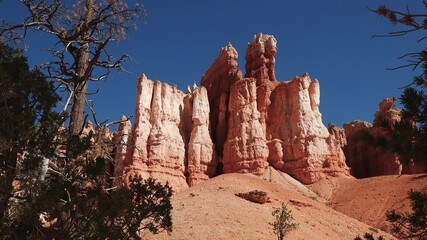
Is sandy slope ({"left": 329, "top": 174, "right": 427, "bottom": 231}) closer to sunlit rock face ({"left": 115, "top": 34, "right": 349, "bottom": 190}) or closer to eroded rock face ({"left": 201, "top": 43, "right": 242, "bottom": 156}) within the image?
sunlit rock face ({"left": 115, "top": 34, "right": 349, "bottom": 190})

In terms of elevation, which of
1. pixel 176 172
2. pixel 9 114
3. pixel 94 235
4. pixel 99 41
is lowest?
pixel 94 235

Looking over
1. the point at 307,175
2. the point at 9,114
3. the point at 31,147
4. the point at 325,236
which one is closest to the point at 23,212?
the point at 31,147

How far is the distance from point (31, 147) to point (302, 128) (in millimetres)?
53785

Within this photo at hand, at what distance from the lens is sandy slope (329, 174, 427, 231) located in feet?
151

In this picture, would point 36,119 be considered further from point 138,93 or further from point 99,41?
point 138,93

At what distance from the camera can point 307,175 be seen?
184 feet

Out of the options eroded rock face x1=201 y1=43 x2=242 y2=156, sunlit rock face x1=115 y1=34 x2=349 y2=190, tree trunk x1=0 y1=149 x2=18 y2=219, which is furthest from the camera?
eroded rock face x1=201 y1=43 x2=242 y2=156

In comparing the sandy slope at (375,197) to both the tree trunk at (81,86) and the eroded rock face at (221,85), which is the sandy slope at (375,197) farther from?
the tree trunk at (81,86)

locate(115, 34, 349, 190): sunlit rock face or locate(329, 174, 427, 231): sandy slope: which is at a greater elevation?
locate(115, 34, 349, 190): sunlit rock face

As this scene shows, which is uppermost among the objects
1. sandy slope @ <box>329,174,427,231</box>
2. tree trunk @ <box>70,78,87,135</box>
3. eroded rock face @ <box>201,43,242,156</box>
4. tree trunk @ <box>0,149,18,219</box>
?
eroded rock face @ <box>201,43,242,156</box>

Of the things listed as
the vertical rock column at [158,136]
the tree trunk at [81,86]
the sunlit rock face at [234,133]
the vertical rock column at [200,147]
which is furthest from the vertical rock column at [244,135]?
the tree trunk at [81,86]

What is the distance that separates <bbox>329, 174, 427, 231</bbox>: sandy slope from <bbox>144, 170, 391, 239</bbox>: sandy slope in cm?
305

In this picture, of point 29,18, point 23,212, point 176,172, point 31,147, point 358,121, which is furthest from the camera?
point 358,121

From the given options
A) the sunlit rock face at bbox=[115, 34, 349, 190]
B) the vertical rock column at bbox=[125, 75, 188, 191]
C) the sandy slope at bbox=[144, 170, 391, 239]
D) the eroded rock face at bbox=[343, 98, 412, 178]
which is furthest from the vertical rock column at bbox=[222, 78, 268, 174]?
the eroded rock face at bbox=[343, 98, 412, 178]
